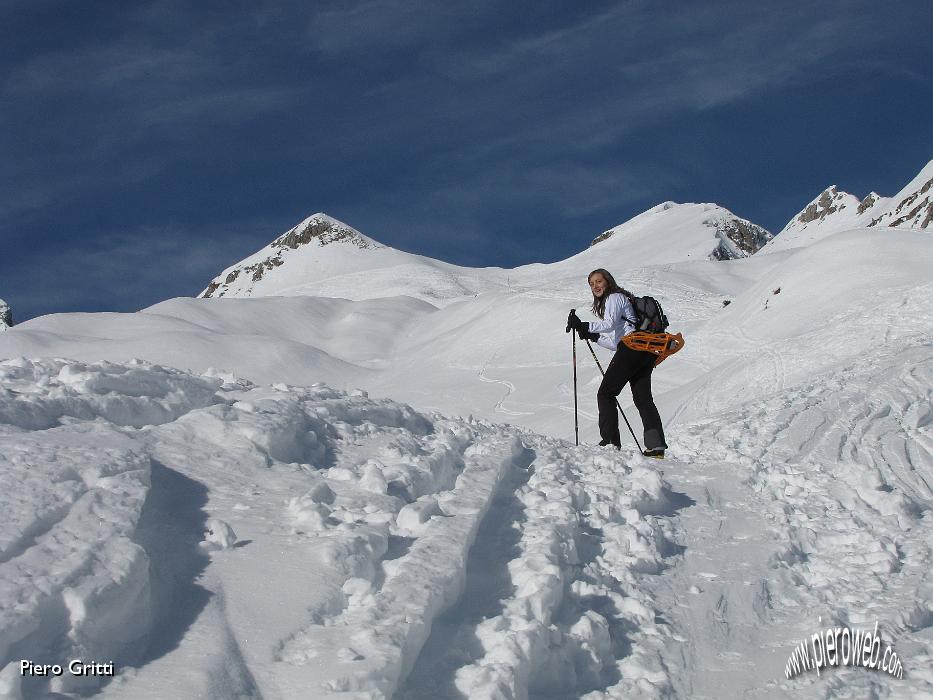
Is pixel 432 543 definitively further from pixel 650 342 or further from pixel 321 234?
pixel 321 234

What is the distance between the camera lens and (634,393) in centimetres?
855

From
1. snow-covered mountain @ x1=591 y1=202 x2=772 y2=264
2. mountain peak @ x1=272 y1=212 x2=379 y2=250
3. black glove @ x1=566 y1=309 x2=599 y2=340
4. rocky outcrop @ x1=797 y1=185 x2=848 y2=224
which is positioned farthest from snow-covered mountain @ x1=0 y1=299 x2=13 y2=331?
black glove @ x1=566 y1=309 x2=599 y2=340

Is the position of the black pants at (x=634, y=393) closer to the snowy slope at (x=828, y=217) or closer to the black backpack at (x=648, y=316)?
the black backpack at (x=648, y=316)

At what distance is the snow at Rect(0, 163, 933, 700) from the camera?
3.47m

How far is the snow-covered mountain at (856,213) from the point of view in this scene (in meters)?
103

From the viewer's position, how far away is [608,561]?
198 inches

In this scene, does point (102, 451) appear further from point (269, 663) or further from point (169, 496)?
point (269, 663)

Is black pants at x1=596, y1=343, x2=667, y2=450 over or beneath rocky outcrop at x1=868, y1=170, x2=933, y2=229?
beneath

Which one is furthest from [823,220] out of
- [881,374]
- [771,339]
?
[881,374]

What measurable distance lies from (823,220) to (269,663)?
155 metres

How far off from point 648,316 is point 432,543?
440 cm

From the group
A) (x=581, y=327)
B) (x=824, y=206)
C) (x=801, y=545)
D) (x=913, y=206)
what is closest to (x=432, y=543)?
(x=801, y=545)

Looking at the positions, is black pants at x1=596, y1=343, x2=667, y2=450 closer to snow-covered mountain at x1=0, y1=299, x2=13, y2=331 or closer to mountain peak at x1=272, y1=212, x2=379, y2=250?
mountain peak at x1=272, y1=212, x2=379, y2=250

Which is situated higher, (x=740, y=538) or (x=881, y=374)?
(x=881, y=374)
